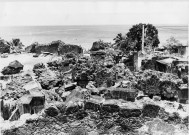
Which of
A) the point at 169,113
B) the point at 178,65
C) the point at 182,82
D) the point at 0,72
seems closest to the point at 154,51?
the point at 178,65

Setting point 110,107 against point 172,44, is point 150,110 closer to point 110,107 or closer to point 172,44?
point 110,107

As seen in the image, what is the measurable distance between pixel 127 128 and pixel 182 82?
81.2 inches

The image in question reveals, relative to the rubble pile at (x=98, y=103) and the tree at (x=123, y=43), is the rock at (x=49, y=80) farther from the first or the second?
the tree at (x=123, y=43)

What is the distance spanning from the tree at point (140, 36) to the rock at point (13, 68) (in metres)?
3.94

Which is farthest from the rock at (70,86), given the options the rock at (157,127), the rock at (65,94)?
the rock at (157,127)

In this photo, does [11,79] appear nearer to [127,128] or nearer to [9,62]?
[9,62]

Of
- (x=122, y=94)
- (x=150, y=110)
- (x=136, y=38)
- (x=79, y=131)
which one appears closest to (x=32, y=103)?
(x=79, y=131)

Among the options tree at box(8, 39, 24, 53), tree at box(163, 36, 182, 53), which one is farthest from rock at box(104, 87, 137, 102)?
tree at box(8, 39, 24, 53)

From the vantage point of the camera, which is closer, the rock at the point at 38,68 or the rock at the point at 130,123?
the rock at the point at 130,123

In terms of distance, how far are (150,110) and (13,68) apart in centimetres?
451

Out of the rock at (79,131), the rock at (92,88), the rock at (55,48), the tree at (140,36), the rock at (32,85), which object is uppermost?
the tree at (140,36)

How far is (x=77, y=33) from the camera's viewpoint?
8.62 metres

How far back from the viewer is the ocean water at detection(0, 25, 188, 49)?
7.96 m

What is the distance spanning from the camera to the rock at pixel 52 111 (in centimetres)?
647
